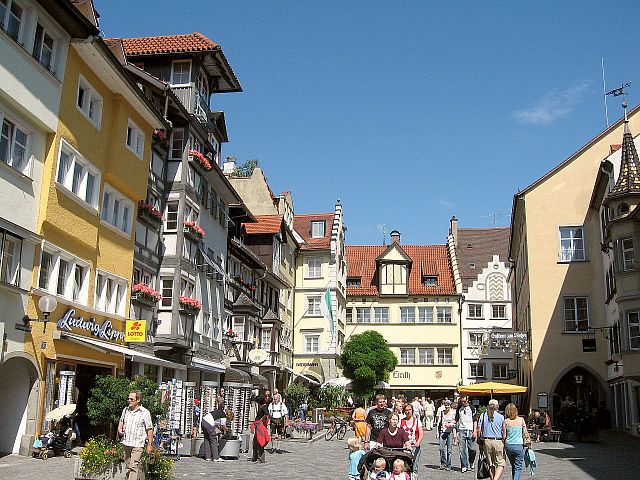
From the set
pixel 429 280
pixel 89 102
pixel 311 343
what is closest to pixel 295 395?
pixel 311 343

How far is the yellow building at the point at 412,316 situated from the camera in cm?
6488

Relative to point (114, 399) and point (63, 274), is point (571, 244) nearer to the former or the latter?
point (114, 399)

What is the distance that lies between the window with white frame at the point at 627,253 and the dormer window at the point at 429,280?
36370mm

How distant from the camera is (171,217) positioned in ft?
99.2

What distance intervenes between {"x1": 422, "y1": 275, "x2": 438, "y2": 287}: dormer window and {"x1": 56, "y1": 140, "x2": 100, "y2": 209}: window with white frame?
4789 cm

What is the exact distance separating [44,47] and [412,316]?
167 ft

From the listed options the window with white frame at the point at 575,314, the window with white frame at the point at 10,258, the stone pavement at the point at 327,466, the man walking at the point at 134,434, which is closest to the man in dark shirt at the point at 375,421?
the stone pavement at the point at 327,466

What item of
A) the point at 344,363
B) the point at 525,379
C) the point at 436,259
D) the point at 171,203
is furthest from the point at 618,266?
the point at 436,259

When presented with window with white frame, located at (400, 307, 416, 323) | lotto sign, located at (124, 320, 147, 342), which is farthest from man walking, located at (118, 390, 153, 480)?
window with white frame, located at (400, 307, 416, 323)

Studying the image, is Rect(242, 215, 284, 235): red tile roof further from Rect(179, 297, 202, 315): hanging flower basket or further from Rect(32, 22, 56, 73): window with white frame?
Rect(32, 22, 56, 73): window with white frame

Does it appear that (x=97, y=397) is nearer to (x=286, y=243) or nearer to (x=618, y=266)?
(x=618, y=266)

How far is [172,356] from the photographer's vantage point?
2962cm

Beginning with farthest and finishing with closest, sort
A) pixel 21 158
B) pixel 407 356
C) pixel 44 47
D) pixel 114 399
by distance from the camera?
pixel 407 356 → pixel 114 399 → pixel 44 47 → pixel 21 158

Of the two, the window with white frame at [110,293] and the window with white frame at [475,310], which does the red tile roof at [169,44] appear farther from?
the window with white frame at [475,310]
